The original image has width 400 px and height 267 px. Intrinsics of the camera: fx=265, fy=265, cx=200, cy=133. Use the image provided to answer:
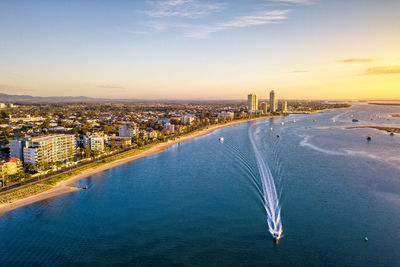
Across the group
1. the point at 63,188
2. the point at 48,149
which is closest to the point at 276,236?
the point at 63,188

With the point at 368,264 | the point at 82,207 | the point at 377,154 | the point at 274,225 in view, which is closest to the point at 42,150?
the point at 82,207

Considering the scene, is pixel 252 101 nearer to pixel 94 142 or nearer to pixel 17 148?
pixel 94 142

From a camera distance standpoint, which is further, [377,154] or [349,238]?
[377,154]

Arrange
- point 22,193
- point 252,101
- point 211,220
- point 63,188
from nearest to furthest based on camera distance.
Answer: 1. point 211,220
2. point 22,193
3. point 63,188
4. point 252,101

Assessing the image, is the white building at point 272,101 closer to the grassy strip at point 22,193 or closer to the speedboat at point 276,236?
the grassy strip at point 22,193

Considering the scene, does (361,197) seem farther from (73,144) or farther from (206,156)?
(73,144)

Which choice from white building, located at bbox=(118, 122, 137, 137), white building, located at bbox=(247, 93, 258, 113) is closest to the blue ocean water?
white building, located at bbox=(118, 122, 137, 137)
